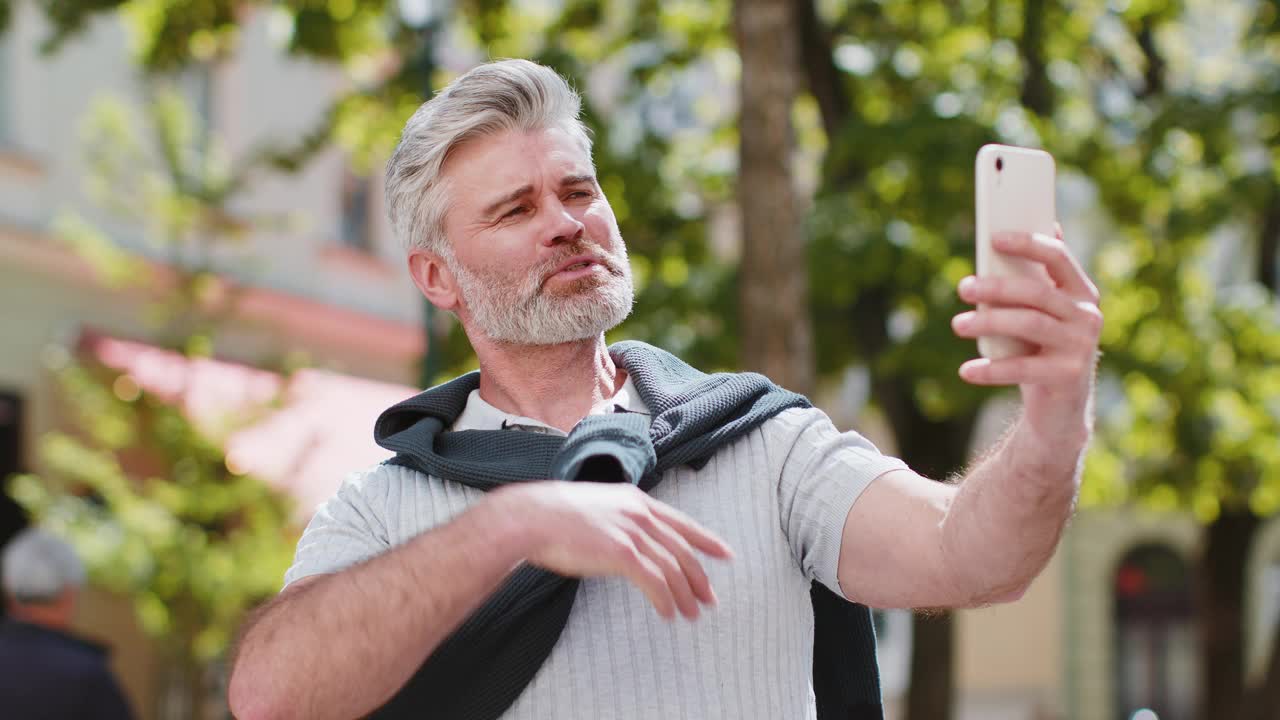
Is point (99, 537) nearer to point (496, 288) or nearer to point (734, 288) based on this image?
point (734, 288)

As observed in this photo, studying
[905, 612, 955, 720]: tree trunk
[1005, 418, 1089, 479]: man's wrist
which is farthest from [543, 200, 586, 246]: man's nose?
[905, 612, 955, 720]: tree trunk

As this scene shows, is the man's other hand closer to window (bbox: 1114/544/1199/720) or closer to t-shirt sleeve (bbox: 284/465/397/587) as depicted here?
t-shirt sleeve (bbox: 284/465/397/587)

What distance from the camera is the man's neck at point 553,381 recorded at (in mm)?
2848

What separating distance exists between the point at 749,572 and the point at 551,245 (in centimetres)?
64

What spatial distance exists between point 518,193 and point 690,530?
0.83 m

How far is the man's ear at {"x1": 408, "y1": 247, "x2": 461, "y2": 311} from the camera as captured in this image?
3016mm

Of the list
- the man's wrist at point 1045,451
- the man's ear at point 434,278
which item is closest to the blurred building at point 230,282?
the man's ear at point 434,278

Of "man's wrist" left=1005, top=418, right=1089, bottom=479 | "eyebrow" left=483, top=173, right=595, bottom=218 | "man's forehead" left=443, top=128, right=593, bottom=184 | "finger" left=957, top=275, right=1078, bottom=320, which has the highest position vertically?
"man's forehead" left=443, top=128, right=593, bottom=184

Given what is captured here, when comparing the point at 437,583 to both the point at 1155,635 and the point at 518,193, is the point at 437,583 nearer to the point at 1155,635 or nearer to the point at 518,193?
the point at 518,193

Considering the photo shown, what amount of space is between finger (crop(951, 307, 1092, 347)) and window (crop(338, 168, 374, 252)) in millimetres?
16346

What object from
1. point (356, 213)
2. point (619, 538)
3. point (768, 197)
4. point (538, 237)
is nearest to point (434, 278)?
point (538, 237)

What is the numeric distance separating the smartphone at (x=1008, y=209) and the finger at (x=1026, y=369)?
0.04 feet

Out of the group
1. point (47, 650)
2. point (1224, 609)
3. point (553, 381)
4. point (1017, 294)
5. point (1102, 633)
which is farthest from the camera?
point (1102, 633)

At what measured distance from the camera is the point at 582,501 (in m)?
2.16
